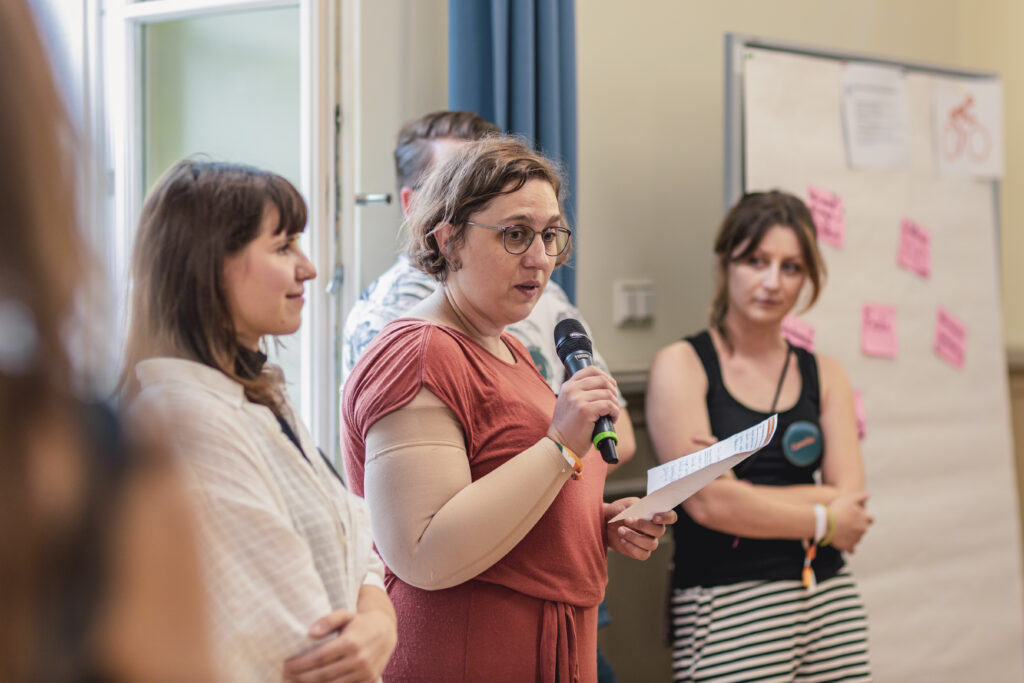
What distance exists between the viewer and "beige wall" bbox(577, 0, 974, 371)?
2.74m

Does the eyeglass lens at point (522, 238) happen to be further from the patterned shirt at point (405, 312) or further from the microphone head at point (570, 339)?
the patterned shirt at point (405, 312)

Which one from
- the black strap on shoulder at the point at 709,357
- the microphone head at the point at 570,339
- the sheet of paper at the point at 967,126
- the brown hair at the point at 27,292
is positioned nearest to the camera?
the brown hair at the point at 27,292

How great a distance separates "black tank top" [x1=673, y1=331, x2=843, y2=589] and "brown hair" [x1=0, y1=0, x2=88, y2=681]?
6.11ft

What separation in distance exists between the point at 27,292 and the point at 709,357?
6.41ft

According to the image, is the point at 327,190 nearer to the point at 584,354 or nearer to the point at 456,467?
the point at 584,354

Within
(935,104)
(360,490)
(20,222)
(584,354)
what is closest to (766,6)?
(935,104)

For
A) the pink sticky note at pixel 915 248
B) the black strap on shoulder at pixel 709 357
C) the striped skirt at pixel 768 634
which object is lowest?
the striped skirt at pixel 768 634

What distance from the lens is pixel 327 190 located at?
2.16 meters

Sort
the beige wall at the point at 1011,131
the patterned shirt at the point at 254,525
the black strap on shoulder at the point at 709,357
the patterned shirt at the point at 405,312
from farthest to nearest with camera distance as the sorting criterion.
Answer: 1. the beige wall at the point at 1011,131
2. the black strap on shoulder at the point at 709,357
3. the patterned shirt at the point at 405,312
4. the patterned shirt at the point at 254,525

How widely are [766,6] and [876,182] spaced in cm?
72

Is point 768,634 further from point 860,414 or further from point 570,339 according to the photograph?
point 570,339

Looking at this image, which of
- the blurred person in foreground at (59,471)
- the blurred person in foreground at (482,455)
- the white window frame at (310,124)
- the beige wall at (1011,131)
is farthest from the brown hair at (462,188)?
the beige wall at (1011,131)

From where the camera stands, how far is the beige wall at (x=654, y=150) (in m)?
2.74

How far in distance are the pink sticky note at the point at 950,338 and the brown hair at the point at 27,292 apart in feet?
9.69
